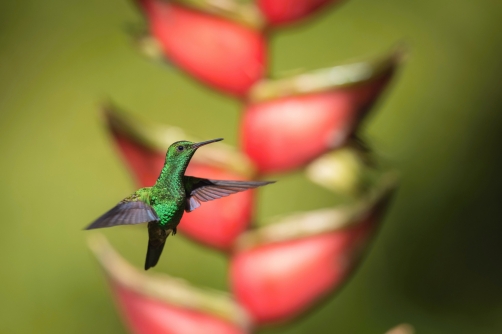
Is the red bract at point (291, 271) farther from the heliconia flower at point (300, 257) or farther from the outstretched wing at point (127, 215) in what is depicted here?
the outstretched wing at point (127, 215)

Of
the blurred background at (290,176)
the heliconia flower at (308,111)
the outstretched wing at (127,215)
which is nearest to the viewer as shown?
the outstretched wing at (127,215)

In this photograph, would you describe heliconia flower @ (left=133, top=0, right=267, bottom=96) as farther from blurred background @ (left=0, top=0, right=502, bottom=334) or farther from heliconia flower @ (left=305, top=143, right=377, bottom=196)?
blurred background @ (left=0, top=0, right=502, bottom=334)

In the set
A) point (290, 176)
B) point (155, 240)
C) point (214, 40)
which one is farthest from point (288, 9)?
point (290, 176)

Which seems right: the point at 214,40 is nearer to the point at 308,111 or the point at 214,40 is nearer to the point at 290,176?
the point at 308,111

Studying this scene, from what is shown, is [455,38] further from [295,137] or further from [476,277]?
[295,137]

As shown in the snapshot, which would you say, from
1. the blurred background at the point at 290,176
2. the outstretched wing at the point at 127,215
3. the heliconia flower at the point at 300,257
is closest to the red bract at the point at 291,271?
the heliconia flower at the point at 300,257

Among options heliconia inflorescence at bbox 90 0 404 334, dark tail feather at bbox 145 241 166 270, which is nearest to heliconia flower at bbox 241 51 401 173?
heliconia inflorescence at bbox 90 0 404 334

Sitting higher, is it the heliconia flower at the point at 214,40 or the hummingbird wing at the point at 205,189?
the heliconia flower at the point at 214,40
